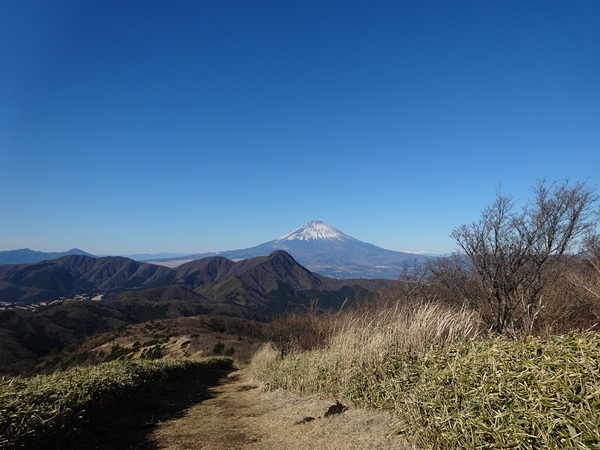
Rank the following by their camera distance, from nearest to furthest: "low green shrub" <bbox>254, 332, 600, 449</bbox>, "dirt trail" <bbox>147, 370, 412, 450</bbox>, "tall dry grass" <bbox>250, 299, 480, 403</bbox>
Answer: "low green shrub" <bbox>254, 332, 600, 449</bbox> < "dirt trail" <bbox>147, 370, 412, 450</bbox> < "tall dry grass" <bbox>250, 299, 480, 403</bbox>

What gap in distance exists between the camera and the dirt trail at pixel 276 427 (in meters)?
4.15

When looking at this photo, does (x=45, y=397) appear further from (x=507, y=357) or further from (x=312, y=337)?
(x=312, y=337)

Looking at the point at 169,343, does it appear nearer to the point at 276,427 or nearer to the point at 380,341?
→ the point at 276,427

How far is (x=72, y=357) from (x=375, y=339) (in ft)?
121

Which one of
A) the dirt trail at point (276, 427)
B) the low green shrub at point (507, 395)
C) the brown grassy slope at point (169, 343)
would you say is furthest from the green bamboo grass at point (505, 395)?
the brown grassy slope at point (169, 343)

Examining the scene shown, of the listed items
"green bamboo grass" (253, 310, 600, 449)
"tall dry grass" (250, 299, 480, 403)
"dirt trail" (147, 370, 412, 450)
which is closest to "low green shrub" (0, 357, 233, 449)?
"dirt trail" (147, 370, 412, 450)

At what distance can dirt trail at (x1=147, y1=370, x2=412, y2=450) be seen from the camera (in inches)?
163

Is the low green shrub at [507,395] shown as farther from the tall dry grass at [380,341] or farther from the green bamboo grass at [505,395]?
the tall dry grass at [380,341]

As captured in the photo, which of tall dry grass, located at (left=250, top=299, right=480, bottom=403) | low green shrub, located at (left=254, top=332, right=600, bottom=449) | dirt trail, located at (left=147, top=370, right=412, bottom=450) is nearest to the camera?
low green shrub, located at (left=254, top=332, right=600, bottom=449)

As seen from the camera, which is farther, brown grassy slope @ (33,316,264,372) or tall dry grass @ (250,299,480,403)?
brown grassy slope @ (33,316,264,372)

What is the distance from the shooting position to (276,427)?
5496 mm

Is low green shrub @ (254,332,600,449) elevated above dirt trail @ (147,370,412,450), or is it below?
above

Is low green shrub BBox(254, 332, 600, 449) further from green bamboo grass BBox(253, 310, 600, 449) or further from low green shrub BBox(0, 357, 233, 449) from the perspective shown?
low green shrub BBox(0, 357, 233, 449)

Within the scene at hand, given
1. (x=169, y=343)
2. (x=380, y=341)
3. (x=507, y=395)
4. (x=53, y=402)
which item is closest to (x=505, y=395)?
(x=507, y=395)
